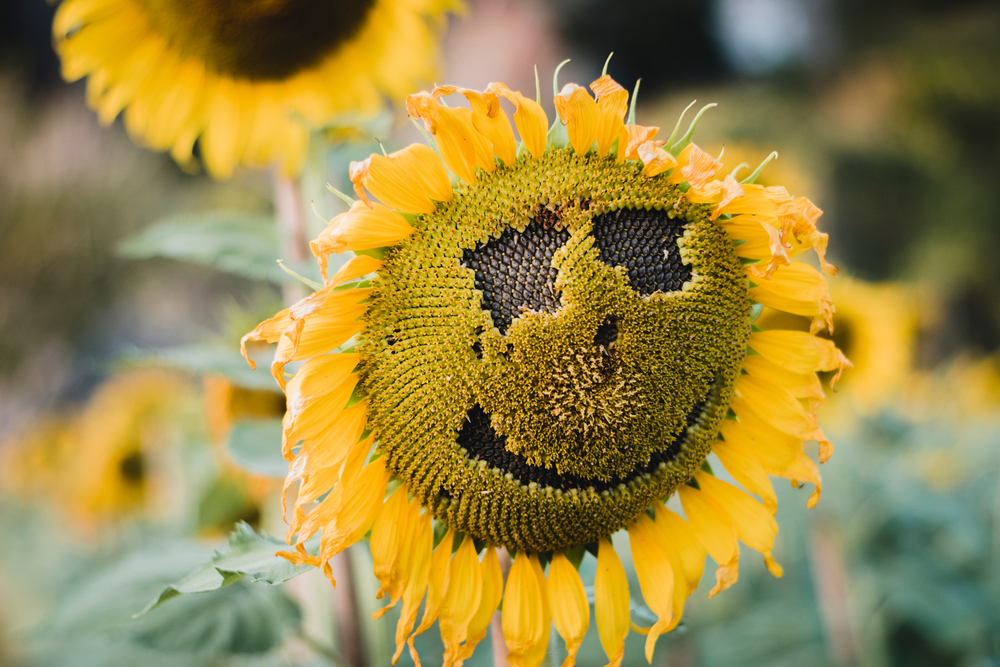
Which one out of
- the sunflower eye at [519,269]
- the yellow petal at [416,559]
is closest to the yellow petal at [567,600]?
the yellow petal at [416,559]

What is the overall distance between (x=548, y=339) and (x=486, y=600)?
9.2 inches

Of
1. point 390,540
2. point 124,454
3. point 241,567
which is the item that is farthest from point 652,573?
point 124,454

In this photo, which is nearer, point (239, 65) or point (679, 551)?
point (679, 551)

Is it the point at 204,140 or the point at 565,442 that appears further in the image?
the point at 204,140

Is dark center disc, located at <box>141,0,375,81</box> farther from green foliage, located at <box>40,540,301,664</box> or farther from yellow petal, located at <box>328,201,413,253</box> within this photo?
green foliage, located at <box>40,540,301,664</box>

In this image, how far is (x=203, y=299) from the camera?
9047 millimetres

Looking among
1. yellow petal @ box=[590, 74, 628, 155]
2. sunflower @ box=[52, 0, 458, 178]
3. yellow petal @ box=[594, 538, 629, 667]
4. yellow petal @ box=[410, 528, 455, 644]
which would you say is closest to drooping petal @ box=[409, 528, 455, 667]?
yellow petal @ box=[410, 528, 455, 644]

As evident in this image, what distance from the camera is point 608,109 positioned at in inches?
19.4

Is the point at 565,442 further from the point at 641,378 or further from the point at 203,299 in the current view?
the point at 203,299

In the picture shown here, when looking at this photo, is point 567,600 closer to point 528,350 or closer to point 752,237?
point 528,350

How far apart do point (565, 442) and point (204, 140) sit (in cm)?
78

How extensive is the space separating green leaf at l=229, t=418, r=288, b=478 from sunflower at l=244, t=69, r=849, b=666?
210mm

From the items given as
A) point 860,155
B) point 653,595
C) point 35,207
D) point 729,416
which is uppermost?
point 729,416

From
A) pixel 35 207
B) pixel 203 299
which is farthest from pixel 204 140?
pixel 203 299
